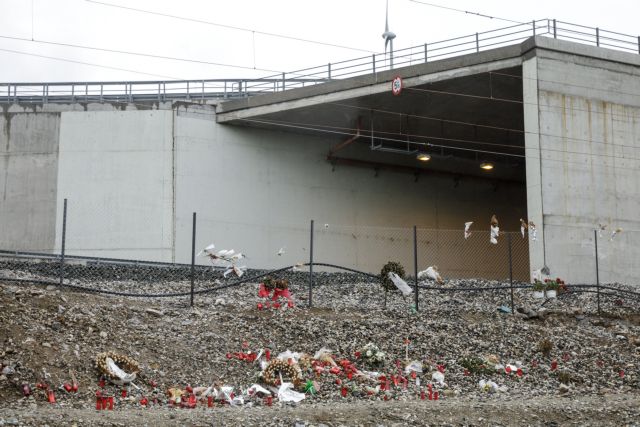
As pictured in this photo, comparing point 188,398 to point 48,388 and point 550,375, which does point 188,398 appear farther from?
point 550,375

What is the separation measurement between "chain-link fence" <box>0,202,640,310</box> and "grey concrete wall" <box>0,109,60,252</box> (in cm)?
88

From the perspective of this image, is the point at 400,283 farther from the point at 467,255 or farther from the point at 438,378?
the point at 467,255

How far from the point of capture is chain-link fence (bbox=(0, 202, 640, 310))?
861 inches

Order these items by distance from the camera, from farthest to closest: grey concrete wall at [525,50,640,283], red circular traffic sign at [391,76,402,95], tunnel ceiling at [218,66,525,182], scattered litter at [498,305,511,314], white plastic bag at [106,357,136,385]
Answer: tunnel ceiling at [218,66,525,182], red circular traffic sign at [391,76,402,95], grey concrete wall at [525,50,640,283], scattered litter at [498,305,511,314], white plastic bag at [106,357,136,385]

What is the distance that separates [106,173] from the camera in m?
29.3

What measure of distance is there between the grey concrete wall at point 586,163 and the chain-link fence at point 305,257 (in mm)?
71

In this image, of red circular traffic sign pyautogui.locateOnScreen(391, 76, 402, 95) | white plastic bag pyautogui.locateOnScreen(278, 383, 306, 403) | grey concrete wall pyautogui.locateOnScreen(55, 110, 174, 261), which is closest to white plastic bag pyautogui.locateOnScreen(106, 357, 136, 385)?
white plastic bag pyautogui.locateOnScreen(278, 383, 306, 403)

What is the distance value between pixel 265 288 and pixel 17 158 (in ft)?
48.7

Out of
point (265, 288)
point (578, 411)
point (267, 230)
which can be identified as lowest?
point (578, 411)

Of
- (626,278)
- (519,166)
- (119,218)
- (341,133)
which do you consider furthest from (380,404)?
(519,166)

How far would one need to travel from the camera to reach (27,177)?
29.4 m

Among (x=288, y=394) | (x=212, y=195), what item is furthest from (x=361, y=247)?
(x=288, y=394)

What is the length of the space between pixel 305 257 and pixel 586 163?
34.1 ft

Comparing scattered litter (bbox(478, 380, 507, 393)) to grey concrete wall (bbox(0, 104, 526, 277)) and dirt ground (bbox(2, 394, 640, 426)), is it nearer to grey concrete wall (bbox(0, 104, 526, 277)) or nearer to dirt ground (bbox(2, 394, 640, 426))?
dirt ground (bbox(2, 394, 640, 426))
